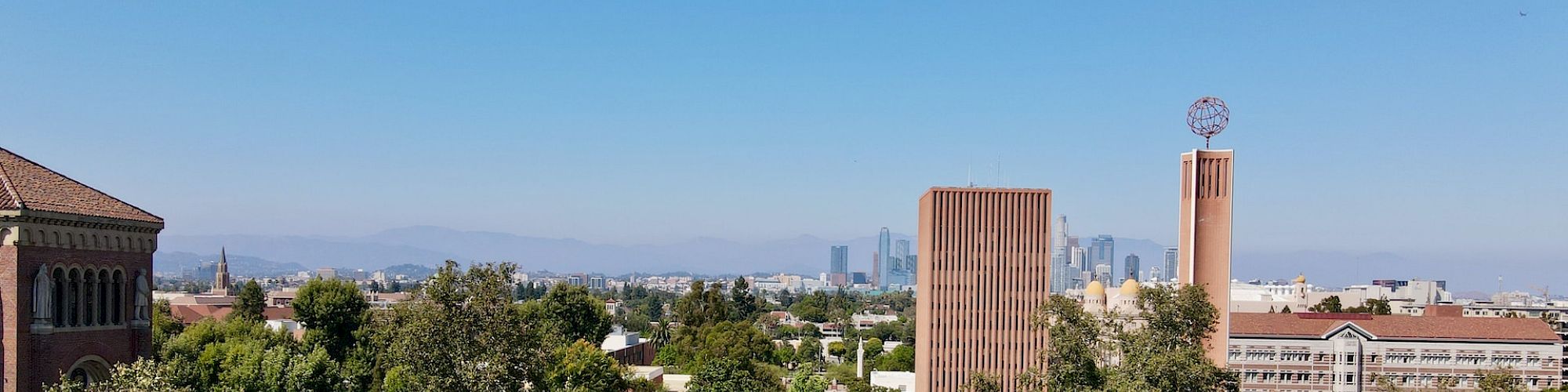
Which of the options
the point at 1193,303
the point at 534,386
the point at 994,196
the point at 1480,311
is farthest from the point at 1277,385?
the point at 1480,311

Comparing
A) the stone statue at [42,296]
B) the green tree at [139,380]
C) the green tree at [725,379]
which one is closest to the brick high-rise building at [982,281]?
the green tree at [725,379]

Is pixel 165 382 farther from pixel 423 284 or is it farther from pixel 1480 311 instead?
pixel 1480 311

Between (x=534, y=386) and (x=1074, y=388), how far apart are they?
1409 centimetres

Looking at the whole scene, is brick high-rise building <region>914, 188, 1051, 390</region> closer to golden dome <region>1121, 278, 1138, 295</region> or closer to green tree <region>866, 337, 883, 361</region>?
green tree <region>866, 337, 883, 361</region>

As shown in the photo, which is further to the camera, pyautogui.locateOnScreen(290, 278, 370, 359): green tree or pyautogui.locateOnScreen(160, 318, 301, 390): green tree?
pyautogui.locateOnScreen(290, 278, 370, 359): green tree

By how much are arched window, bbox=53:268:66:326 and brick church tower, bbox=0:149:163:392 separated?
0.06 feet

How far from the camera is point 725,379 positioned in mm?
53719

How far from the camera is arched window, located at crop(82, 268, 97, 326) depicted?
26.7 metres

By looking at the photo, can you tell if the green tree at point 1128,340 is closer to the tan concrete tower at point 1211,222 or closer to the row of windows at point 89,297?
the tan concrete tower at point 1211,222

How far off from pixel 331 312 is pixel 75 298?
24682 millimetres

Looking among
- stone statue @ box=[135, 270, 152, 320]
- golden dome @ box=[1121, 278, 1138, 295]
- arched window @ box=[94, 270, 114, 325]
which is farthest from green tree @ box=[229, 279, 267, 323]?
golden dome @ box=[1121, 278, 1138, 295]

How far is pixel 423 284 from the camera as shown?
947 inches

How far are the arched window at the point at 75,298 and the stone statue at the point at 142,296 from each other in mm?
2439

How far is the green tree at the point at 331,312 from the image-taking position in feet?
165
